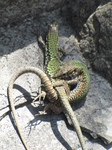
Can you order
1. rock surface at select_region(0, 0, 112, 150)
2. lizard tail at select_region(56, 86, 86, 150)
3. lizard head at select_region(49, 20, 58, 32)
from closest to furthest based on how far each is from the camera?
lizard tail at select_region(56, 86, 86, 150)
rock surface at select_region(0, 0, 112, 150)
lizard head at select_region(49, 20, 58, 32)

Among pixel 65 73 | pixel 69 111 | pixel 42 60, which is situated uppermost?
pixel 42 60

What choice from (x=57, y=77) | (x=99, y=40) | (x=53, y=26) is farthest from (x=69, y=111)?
(x=53, y=26)

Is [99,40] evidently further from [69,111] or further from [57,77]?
[69,111]

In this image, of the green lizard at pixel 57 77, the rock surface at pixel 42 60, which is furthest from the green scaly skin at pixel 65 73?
the rock surface at pixel 42 60

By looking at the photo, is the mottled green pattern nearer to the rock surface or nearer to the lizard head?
the lizard head

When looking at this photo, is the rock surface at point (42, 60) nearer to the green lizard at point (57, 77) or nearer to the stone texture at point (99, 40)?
the stone texture at point (99, 40)


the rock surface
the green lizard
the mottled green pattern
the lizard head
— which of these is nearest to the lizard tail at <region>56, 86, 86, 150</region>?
the green lizard
